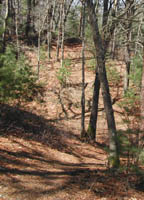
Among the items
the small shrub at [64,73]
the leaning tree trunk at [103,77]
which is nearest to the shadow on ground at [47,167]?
the leaning tree trunk at [103,77]

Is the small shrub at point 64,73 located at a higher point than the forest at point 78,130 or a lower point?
higher

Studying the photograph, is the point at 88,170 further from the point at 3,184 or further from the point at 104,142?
the point at 104,142

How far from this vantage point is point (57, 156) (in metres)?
8.19

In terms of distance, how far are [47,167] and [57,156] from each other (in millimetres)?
1738

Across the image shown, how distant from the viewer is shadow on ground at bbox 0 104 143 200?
4762 millimetres

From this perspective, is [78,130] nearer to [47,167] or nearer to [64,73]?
[64,73]

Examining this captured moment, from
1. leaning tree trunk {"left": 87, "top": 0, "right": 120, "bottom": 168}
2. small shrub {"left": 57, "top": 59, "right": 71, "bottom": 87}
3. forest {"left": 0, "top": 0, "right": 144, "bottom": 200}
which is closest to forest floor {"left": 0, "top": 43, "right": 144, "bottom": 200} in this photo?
forest {"left": 0, "top": 0, "right": 144, "bottom": 200}

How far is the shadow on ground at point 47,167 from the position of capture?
4.76 m

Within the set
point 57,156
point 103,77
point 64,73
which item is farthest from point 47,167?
point 64,73

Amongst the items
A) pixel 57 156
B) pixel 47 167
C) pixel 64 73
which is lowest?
pixel 57 156

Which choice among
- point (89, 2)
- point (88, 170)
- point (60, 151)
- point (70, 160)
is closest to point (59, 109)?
point (60, 151)

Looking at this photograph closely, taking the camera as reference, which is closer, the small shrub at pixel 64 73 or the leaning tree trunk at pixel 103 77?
the leaning tree trunk at pixel 103 77

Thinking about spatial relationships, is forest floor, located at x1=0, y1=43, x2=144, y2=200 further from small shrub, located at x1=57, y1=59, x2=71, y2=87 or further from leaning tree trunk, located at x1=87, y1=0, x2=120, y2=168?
small shrub, located at x1=57, y1=59, x2=71, y2=87

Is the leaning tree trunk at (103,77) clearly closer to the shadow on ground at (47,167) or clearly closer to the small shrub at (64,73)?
the shadow on ground at (47,167)
